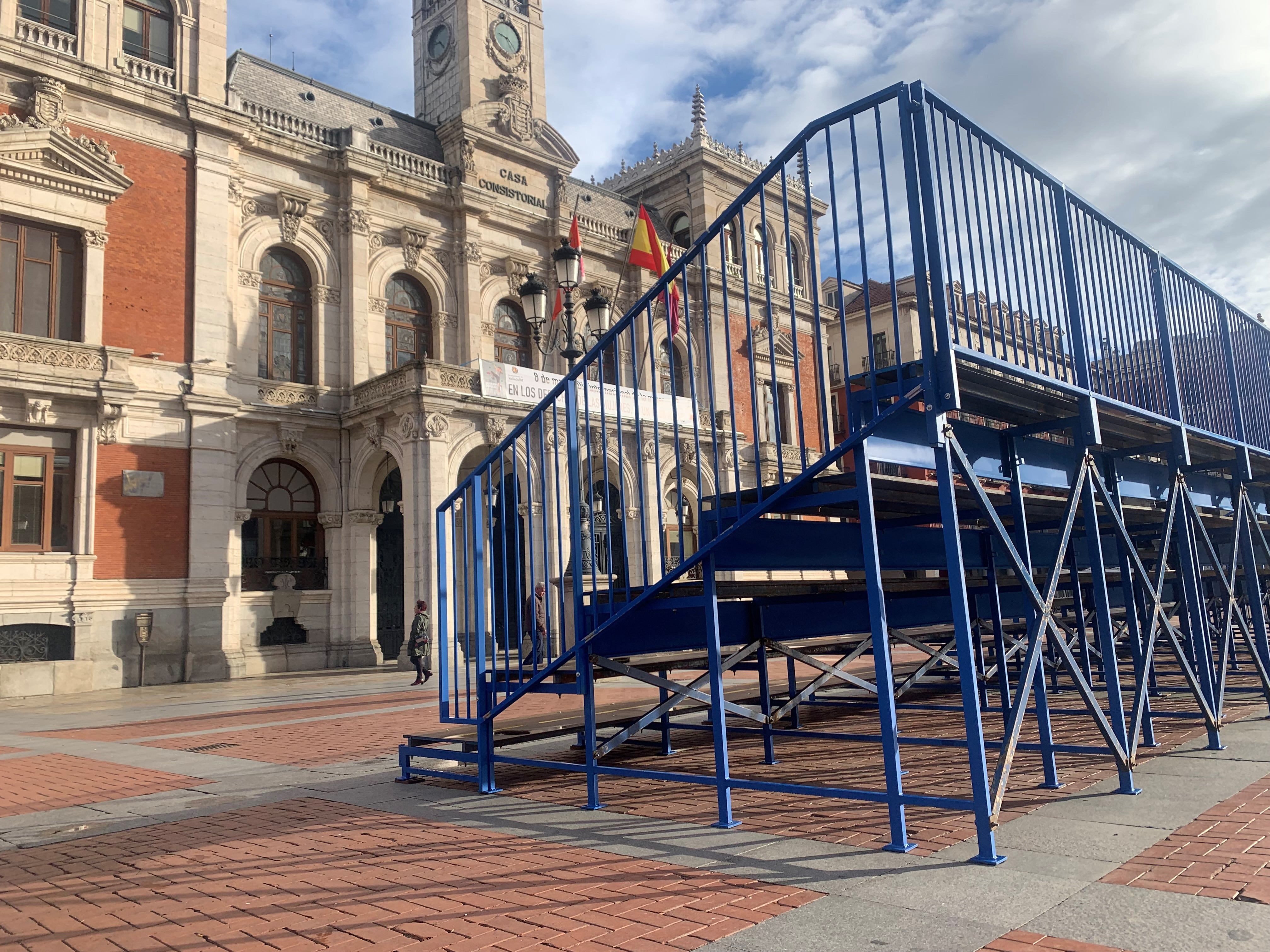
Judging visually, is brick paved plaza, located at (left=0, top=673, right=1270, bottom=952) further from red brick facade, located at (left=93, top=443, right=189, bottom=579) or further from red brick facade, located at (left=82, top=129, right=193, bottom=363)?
red brick facade, located at (left=82, top=129, right=193, bottom=363)

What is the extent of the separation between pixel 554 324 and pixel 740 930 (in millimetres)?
26047

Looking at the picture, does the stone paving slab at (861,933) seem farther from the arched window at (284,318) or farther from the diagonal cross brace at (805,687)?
the arched window at (284,318)

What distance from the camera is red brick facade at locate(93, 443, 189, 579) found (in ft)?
66.6

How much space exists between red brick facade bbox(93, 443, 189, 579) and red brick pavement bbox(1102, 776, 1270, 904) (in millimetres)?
20969

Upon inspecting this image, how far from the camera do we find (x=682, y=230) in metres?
38.1

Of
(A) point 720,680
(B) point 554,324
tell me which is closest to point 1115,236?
(A) point 720,680

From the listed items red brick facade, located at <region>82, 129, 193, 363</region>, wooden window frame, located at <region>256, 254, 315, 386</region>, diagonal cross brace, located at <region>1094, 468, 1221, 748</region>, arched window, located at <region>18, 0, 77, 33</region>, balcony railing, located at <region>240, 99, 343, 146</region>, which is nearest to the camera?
diagonal cross brace, located at <region>1094, 468, 1221, 748</region>

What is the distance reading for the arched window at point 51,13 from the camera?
2066 centimetres

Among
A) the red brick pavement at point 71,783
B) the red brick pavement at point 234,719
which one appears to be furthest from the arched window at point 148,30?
the red brick pavement at point 71,783

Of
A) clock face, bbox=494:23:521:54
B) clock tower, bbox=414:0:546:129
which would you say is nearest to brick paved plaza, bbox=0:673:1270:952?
clock tower, bbox=414:0:546:129

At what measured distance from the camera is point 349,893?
4.23 metres

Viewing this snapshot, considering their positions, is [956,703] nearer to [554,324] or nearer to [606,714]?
[606,714]

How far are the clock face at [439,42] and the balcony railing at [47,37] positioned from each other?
13122 mm

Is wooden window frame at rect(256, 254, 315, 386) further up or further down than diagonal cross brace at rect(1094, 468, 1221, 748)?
further up
